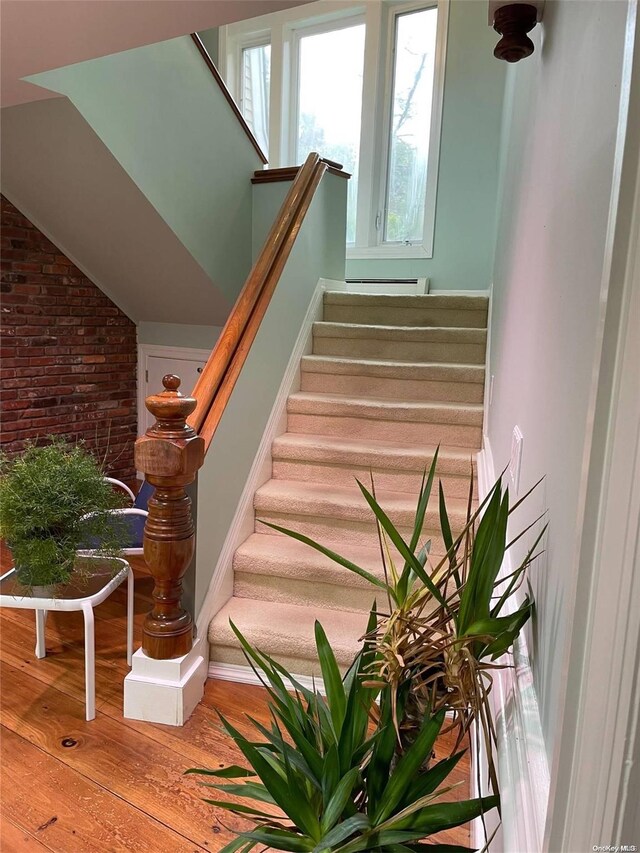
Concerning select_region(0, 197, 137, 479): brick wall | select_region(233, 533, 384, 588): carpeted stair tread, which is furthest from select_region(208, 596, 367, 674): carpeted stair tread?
select_region(0, 197, 137, 479): brick wall

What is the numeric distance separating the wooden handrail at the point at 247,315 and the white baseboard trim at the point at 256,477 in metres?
0.50

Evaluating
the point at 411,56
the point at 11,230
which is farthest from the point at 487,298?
the point at 11,230

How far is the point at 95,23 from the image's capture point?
72.4 inches

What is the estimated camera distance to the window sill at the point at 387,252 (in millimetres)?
4730

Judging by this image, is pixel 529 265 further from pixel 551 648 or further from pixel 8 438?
pixel 8 438

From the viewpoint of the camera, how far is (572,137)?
3.29 ft

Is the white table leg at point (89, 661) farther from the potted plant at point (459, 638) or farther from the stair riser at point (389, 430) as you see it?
the stair riser at point (389, 430)

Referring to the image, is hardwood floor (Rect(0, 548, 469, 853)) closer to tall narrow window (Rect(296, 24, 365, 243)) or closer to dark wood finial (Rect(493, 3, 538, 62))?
dark wood finial (Rect(493, 3, 538, 62))

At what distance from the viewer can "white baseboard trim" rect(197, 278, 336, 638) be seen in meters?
2.22

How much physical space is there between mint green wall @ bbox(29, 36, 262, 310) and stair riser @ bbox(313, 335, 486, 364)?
91 centimetres

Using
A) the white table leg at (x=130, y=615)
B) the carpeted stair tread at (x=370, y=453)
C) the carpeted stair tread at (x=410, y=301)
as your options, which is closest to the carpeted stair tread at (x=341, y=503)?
the carpeted stair tread at (x=370, y=453)

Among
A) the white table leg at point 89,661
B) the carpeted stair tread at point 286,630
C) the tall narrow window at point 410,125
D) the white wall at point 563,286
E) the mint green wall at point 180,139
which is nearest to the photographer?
the white wall at point 563,286

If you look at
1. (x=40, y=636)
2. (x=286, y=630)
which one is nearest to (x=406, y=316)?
(x=286, y=630)

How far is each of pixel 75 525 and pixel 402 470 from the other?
1.39m
